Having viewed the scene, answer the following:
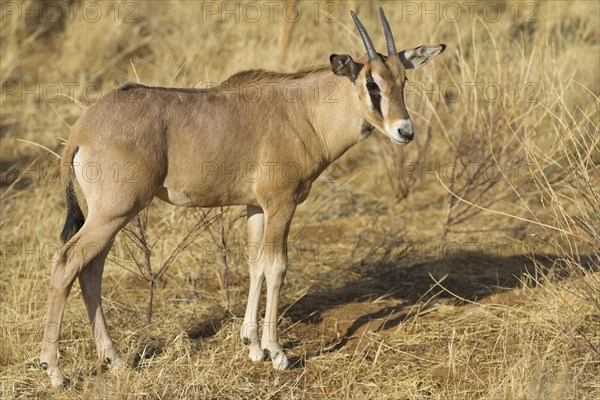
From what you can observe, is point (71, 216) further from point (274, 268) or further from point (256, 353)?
point (256, 353)

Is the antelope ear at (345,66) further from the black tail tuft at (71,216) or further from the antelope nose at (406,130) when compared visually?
the black tail tuft at (71,216)

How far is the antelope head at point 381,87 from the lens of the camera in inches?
286

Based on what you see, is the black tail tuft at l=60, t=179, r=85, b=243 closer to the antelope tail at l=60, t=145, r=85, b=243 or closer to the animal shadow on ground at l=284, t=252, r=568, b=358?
the antelope tail at l=60, t=145, r=85, b=243

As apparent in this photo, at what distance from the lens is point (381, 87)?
7.38 m

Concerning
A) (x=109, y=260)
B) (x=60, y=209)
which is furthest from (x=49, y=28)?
(x=109, y=260)

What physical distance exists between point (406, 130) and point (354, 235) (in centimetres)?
420

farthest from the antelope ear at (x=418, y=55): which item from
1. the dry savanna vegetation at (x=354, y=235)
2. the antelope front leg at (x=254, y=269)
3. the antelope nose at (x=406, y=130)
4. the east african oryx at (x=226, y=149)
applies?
the antelope front leg at (x=254, y=269)

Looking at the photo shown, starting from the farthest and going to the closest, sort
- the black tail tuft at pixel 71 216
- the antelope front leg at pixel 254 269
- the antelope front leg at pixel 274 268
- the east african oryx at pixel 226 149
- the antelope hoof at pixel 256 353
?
the antelope front leg at pixel 254 269 → the antelope hoof at pixel 256 353 → the antelope front leg at pixel 274 268 → the black tail tuft at pixel 71 216 → the east african oryx at pixel 226 149

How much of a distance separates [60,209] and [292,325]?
13.3 ft

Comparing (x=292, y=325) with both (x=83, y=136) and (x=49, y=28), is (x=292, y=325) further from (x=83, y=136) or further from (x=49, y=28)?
(x=49, y=28)

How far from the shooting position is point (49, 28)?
52.0ft

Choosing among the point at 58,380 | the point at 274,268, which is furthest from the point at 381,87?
the point at 58,380

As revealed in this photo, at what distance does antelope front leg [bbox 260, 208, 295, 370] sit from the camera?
752 centimetres

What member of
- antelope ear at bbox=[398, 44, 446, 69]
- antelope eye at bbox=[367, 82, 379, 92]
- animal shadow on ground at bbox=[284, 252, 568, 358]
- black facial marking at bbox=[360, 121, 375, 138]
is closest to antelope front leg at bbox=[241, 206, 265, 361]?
animal shadow on ground at bbox=[284, 252, 568, 358]
